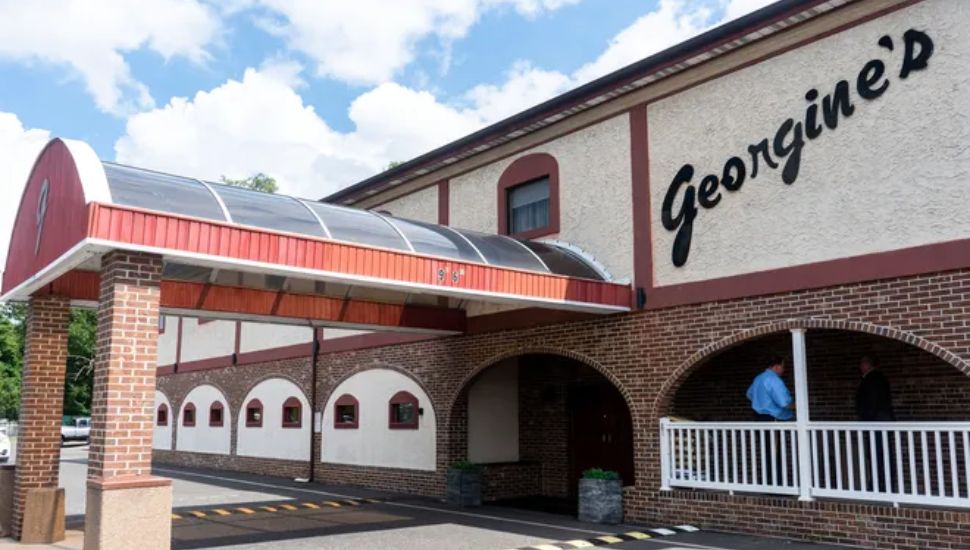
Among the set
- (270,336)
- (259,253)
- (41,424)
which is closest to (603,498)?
(259,253)

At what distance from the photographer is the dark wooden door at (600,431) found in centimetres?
1622

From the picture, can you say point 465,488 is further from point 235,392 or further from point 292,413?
point 235,392

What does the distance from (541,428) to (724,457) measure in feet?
21.3

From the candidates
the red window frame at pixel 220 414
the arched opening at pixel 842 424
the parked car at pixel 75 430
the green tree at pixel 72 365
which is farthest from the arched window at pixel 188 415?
the green tree at pixel 72 365

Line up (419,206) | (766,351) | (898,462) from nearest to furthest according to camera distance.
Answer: (898,462)
(766,351)
(419,206)

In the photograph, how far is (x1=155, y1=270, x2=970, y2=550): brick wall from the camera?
9898 mm

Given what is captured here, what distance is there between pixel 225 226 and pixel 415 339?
8.91m

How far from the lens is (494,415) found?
17.5m

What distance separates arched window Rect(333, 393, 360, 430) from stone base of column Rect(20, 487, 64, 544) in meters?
9.06

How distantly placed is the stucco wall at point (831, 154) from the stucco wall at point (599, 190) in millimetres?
602

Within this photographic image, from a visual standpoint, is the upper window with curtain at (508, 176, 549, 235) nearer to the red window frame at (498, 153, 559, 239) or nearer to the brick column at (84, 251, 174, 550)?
the red window frame at (498, 153, 559, 239)

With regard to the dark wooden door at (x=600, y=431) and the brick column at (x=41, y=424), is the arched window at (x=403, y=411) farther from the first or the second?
the brick column at (x=41, y=424)

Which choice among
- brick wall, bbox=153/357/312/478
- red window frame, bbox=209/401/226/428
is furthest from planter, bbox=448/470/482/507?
red window frame, bbox=209/401/226/428

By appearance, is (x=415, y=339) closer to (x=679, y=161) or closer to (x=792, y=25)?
(x=679, y=161)
